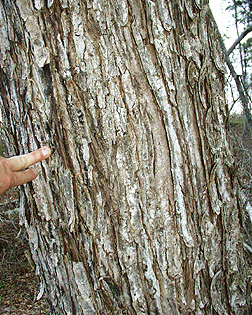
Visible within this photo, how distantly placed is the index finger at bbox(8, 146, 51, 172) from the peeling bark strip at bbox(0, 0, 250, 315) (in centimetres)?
5

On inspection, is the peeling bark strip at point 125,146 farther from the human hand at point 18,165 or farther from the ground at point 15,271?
the ground at point 15,271

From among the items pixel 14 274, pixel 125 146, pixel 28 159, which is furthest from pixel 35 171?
pixel 14 274

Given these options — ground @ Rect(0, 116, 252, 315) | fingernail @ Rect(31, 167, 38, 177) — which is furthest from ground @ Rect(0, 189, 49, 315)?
fingernail @ Rect(31, 167, 38, 177)

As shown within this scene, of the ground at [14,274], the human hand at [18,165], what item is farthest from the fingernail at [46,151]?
the ground at [14,274]

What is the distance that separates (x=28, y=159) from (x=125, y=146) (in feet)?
1.37

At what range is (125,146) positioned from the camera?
3.40 ft

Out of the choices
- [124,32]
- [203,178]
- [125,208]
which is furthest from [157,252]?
[124,32]

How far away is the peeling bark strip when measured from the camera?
99 cm

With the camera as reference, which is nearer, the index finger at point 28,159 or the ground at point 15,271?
the index finger at point 28,159

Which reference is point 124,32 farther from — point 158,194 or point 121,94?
point 158,194

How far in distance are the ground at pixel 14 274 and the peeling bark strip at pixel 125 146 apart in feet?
14.6

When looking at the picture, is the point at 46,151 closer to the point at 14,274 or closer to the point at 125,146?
the point at 125,146

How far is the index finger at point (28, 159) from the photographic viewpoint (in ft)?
3.44

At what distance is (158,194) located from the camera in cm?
107
